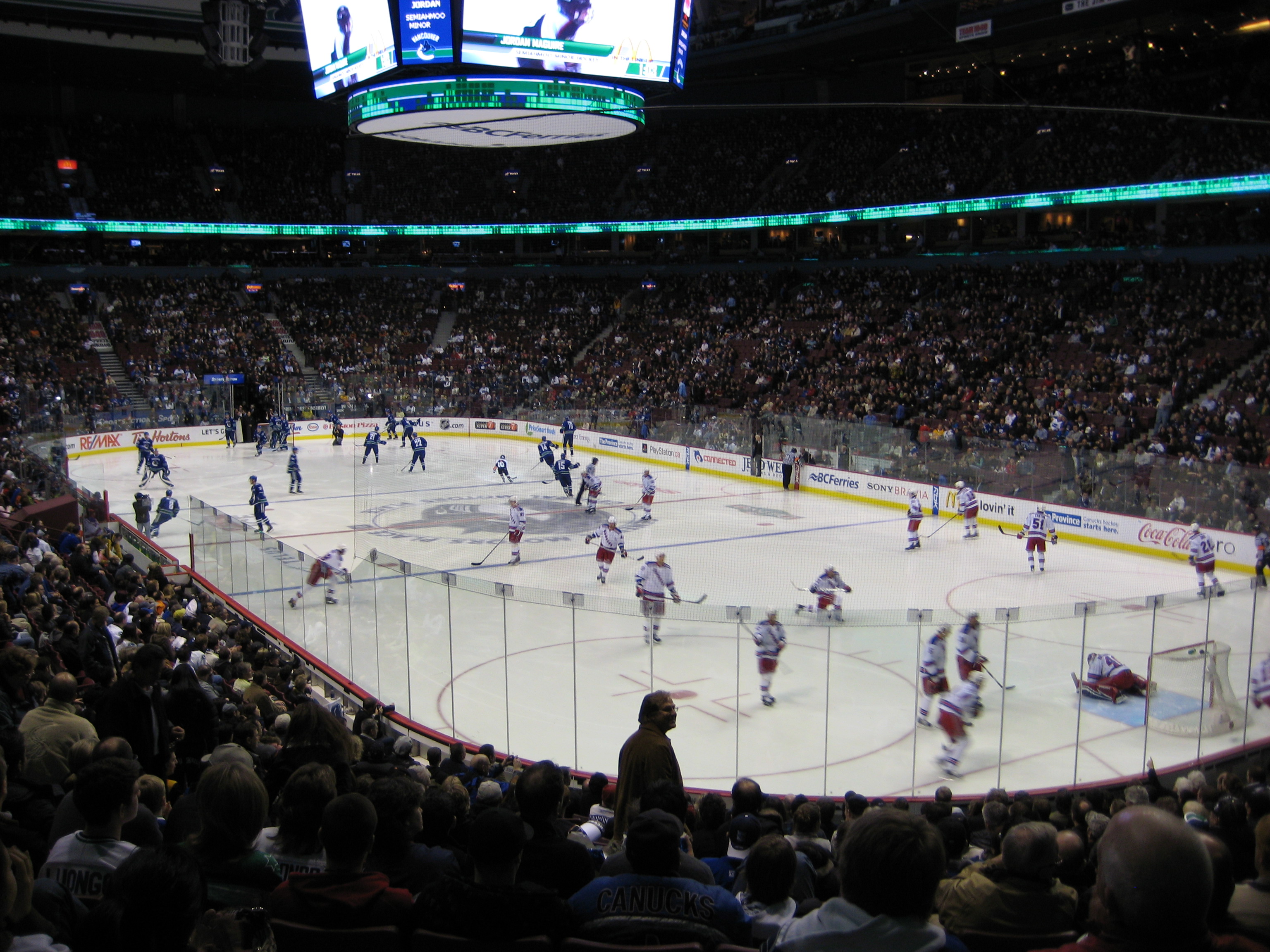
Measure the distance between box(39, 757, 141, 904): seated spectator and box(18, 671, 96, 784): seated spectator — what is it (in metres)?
1.62

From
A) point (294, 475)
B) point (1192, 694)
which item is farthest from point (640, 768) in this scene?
point (294, 475)

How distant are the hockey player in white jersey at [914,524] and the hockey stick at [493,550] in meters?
7.70

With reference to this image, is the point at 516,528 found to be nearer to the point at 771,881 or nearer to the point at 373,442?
the point at 373,442

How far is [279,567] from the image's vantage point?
12.9 m

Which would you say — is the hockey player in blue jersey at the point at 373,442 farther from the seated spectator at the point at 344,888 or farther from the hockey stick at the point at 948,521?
the seated spectator at the point at 344,888

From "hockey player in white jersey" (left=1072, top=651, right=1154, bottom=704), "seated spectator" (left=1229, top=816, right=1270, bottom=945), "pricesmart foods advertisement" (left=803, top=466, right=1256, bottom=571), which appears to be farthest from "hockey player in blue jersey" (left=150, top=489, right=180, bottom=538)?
"seated spectator" (left=1229, top=816, right=1270, bottom=945)

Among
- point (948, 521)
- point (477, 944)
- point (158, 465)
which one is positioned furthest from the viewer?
point (158, 465)

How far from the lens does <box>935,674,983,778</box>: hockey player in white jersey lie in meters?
9.26

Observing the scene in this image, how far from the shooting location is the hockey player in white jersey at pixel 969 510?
792 inches

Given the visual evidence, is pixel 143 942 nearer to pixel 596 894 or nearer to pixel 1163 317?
pixel 596 894

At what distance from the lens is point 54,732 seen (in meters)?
5.08

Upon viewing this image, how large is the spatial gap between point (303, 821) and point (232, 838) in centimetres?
26

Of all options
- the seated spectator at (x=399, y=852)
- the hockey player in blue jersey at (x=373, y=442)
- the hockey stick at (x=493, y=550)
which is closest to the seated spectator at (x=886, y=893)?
the seated spectator at (x=399, y=852)

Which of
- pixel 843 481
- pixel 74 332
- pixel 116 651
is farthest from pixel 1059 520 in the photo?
pixel 74 332
